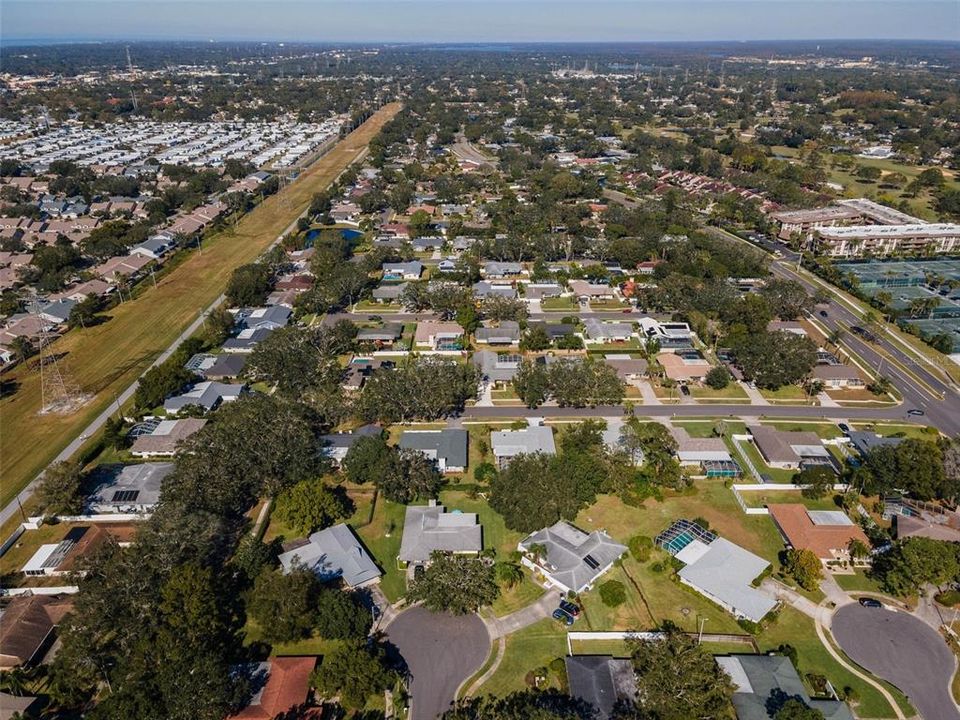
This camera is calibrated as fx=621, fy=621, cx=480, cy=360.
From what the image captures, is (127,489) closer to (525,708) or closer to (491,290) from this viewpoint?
(525,708)

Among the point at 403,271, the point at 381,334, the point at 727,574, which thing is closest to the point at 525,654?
the point at 727,574

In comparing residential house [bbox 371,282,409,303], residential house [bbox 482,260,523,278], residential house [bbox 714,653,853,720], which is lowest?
residential house [bbox 714,653,853,720]

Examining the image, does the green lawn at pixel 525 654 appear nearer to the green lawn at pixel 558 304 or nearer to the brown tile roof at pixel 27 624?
the brown tile roof at pixel 27 624

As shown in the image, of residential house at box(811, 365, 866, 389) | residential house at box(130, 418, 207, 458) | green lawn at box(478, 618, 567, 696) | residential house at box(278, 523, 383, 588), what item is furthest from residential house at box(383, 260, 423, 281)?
green lawn at box(478, 618, 567, 696)

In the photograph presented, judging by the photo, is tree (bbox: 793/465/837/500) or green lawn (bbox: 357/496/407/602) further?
tree (bbox: 793/465/837/500)

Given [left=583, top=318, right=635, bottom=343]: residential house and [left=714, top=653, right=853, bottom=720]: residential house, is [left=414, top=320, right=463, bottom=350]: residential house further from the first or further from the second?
[left=714, top=653, right=853, bottom=720]: residential house

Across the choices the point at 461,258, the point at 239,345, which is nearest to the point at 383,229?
the point at 461,258
